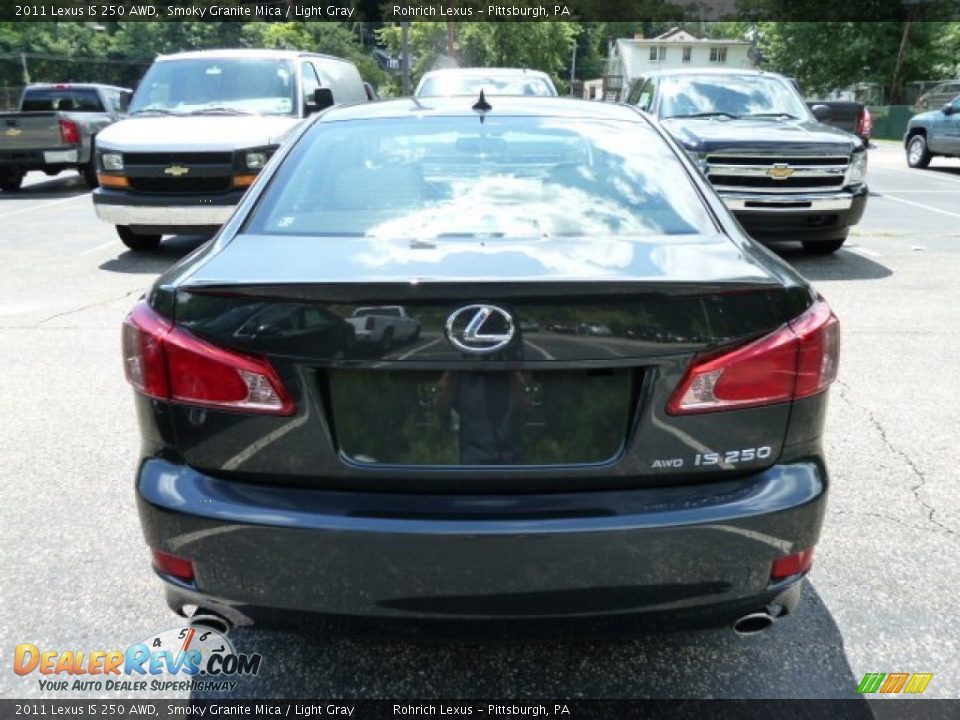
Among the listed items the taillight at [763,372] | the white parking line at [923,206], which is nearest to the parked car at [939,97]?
the white parking line at [923,206]

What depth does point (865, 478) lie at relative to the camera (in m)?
3.84

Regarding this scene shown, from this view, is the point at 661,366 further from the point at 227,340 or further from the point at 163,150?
the point at 163,150

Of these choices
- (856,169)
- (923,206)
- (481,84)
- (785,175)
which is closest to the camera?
(785,175)

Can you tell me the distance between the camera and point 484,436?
2.04 metres

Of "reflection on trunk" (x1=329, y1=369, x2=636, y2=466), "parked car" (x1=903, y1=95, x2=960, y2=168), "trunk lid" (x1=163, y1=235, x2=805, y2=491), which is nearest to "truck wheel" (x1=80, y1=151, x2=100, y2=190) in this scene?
"trunk lid" (x1=163, y1=235, x2=805, y2=491)

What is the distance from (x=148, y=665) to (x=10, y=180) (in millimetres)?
16227

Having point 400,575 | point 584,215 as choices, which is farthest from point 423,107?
point 400,575

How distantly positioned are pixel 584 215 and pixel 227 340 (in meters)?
1.13

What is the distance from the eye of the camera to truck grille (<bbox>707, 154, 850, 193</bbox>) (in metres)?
8.54

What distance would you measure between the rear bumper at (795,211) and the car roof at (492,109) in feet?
17.6

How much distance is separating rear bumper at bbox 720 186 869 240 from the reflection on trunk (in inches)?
275

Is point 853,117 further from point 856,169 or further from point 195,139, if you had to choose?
point 195,139

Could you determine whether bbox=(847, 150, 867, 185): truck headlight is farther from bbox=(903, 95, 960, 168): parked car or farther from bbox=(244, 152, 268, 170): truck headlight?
bbox=(903, 95, 960, 168): parked car

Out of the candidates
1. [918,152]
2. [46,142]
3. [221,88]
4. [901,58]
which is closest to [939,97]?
[901,58]
